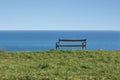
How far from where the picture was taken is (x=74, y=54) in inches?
1056

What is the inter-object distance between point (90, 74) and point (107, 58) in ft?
23.9

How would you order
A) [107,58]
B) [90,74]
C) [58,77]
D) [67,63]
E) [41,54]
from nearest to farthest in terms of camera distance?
[58,77]
[90,74]
[67,63]
[107,58]
[41,54]

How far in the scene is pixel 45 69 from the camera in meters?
18.9

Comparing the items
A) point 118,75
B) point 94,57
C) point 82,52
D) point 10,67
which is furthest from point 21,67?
point 82,52

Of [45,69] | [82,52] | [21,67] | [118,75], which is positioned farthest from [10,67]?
[82,52]

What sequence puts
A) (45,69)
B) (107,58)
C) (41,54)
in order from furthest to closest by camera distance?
(41,54)
(107,58)
(45,69)

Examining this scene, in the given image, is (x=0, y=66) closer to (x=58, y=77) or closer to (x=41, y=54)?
(x=58, y=77)

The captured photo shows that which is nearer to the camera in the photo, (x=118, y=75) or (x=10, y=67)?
(x=118, y=75)

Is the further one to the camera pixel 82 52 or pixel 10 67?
pixel 82 52

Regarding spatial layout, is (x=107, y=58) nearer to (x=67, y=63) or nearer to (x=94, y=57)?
(x=94, y=57)

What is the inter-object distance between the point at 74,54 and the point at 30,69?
324 inches

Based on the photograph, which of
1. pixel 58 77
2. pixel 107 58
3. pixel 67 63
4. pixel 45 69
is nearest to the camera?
pixel 58 77

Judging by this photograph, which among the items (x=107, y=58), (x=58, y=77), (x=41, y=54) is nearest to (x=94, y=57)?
(x=107, y=58)

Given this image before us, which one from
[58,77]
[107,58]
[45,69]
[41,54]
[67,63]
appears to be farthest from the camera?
[41,54]
